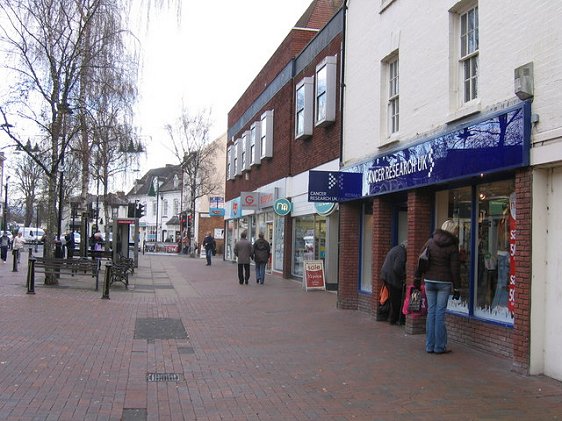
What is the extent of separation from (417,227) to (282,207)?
1075 centimetres

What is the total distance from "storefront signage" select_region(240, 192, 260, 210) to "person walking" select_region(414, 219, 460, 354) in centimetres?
1758

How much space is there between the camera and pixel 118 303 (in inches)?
520

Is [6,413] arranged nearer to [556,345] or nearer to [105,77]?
[556,345]

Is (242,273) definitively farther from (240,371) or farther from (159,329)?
(240,371)

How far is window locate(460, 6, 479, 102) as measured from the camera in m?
8.49

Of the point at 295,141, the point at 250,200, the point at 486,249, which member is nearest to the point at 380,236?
the point at 486,249

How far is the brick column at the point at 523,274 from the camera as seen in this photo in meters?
6.83

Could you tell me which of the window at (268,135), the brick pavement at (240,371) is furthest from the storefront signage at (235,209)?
the brick pavement at (240,371)

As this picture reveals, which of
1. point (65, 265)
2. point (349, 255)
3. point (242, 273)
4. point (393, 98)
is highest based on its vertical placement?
point (393, 98)

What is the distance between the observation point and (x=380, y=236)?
36.7ft

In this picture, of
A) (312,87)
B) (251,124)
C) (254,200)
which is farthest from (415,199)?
(251,124)

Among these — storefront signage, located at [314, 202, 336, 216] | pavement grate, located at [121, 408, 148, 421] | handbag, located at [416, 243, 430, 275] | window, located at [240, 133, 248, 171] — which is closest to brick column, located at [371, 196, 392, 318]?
handbag, located at [416, 243, 430, 275]

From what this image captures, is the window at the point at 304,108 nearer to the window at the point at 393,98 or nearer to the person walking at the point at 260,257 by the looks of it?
the person walking at the point at 260,257

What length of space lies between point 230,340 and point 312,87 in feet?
37.7
